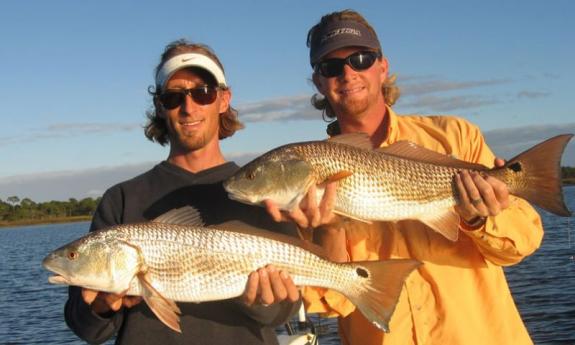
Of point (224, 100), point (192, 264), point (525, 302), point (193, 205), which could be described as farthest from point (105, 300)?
point (525, 302)

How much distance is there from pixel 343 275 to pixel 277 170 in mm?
955

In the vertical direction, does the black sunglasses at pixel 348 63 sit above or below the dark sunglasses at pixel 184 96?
above

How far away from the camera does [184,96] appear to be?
486 cm

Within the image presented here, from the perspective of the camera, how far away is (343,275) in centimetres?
460

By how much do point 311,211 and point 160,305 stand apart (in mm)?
1238

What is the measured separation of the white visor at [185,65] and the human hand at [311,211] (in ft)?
3.58

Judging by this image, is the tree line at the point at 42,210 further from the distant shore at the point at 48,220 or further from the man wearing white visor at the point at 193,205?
the man wearing white visor at the point at 193,205

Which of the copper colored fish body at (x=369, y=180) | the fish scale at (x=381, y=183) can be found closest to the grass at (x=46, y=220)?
the copper colored fish body at (x=369, y=180)

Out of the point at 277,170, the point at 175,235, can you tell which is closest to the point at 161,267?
the point at 175,235

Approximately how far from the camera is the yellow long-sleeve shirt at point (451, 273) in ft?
15.0

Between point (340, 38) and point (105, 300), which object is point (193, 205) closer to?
point (105, 300)

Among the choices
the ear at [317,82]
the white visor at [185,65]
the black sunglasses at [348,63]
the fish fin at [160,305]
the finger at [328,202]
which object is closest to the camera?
the fish fin at [160,305]

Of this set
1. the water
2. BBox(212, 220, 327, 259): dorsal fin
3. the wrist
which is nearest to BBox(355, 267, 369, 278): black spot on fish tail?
BBox(212, 220, 327, 259): dorsal fin

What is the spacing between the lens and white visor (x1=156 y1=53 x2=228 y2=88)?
4.91 meters
